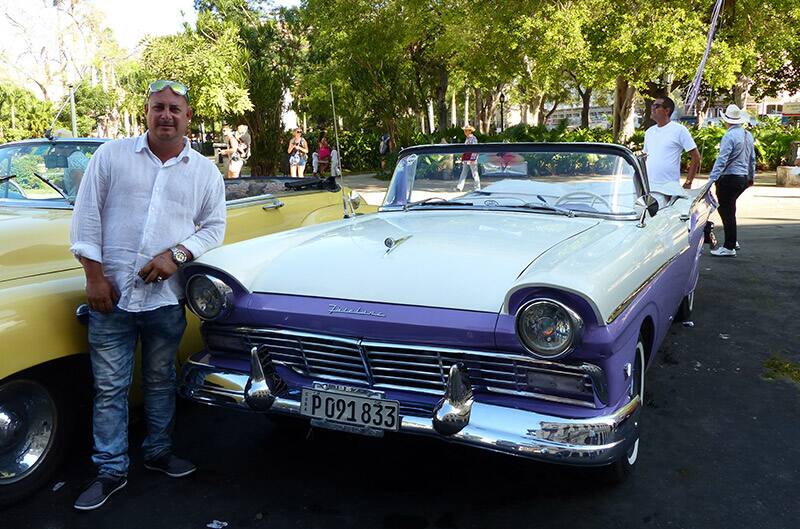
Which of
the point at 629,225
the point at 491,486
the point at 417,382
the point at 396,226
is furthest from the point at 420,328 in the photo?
the point at 629,225

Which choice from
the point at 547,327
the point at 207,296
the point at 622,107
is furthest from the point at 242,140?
the point at 547,327

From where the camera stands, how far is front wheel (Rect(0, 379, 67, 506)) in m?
3.01

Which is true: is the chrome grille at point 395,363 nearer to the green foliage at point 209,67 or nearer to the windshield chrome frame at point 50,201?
the windshield chrome frame at point 50,201

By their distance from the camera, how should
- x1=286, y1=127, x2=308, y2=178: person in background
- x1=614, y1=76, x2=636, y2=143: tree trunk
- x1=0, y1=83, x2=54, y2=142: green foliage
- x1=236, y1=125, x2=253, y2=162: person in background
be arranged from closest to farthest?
x1=236, y1=125, x2=253, y2=162: person in background → x1=286, y1=127, x2=308, y2=178: person in background → x1=614, y1=76, x2=636, y2=143: tree trunk → x1=0, y1=83, x2=54, y2=142: green foliage

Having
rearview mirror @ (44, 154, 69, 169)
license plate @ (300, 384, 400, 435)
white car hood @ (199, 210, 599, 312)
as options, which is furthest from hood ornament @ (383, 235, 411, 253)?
rearview mirror @ (44, 154, 69, 169)

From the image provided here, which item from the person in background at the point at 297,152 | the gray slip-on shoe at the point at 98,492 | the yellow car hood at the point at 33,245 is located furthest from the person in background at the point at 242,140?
the gray slip-on shoe at the point at 98,492

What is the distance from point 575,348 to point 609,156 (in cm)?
188

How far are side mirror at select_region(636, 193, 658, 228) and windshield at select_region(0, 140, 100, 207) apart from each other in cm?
319

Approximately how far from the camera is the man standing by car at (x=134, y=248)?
2.95 metres

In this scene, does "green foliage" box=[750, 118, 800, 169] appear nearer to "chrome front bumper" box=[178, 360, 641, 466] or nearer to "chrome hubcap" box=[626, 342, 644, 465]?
"chrome hubcap" box=[626, 342, 644, 465]

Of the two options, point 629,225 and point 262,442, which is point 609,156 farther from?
point 262,442

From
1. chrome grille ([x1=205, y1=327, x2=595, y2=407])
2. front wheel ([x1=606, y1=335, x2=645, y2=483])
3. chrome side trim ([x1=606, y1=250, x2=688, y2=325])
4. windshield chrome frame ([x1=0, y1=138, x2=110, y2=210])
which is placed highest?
windshield chrome frame ([x1=0, y1=138, x2=110, y2=210])

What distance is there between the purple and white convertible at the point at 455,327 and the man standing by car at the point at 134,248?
179 mm

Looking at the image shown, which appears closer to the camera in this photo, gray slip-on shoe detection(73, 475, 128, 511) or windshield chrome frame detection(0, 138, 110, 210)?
gray slip-on shoe detection(73, 475, 128, 511)
